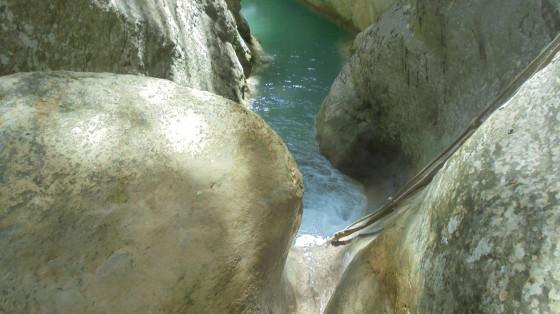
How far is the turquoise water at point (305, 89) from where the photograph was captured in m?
4.30

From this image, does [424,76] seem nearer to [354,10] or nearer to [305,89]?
[305,89]

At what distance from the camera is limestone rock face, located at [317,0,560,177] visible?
229cm

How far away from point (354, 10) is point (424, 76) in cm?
707

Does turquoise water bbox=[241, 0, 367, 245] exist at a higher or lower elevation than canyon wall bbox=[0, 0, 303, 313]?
lower

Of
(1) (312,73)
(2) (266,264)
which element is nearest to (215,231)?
(2) (266,264)

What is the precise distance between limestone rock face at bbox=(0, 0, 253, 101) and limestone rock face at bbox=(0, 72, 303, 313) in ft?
3.32

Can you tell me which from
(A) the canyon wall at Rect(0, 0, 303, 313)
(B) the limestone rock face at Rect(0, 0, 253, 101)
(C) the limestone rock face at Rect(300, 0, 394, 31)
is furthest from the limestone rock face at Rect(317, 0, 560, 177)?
(C) the limestone rock face at Rect(300, 0, 394, 31)

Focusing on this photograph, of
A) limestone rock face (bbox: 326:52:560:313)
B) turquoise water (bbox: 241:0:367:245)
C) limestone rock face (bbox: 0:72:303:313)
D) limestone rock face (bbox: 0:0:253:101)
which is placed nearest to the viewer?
limestone rock face (bbox: 326:52:560:313)

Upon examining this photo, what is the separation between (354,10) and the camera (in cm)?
962

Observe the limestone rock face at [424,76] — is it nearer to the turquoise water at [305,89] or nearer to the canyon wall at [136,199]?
the turquoise water at [305,89]

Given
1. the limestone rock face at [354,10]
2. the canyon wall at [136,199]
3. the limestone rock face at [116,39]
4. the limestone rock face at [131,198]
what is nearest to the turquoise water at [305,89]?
the limestone rock face at [354,10]

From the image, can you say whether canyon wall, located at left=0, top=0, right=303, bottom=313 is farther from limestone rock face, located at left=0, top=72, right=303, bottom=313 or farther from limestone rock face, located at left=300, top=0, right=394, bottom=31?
limestone rock face, located at left=300, top=0, right=394, bottom=31

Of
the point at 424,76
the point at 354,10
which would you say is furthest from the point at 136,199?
the point at 354,10

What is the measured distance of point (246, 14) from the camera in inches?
433
